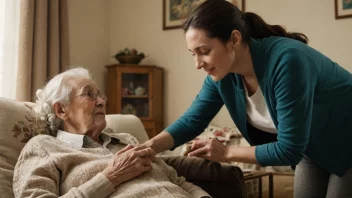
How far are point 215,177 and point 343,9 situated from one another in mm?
2667

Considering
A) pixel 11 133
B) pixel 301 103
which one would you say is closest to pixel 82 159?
pixel 11 133

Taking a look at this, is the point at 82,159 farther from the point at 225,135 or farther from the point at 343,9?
the point at 343,9

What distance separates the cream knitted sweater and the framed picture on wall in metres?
2.79

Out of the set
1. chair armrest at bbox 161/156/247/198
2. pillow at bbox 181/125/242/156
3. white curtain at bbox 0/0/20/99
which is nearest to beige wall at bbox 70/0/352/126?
pillow at bbox 181/125/242/156

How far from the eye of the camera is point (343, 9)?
3799 millimetres

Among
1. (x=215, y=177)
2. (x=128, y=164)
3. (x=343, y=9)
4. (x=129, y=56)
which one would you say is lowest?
(x=215, y=177)

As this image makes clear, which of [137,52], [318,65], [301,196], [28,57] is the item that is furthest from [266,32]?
[137,52]

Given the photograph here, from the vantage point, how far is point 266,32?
156 cm

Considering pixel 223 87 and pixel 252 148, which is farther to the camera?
pixel 223 87

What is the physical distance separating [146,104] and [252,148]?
295 centimetres

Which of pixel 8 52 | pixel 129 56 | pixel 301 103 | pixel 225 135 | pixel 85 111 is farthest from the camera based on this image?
pixel 129 56

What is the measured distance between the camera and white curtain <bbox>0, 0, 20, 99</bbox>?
342cm

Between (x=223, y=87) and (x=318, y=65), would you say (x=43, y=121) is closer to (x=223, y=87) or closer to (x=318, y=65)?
(x=223, y=87)

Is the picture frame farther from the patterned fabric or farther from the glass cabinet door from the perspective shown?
the patterned fabric
